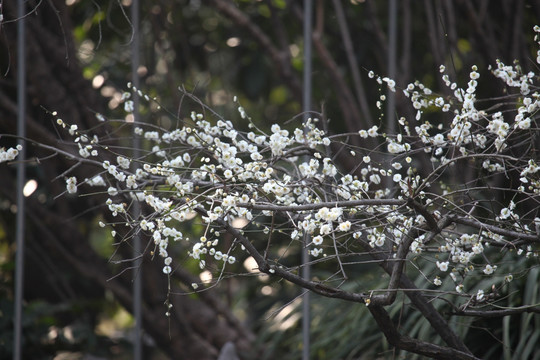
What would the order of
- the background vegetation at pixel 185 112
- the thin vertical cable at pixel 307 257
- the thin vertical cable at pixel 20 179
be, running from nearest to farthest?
the thin vertical cable at pixel 307 257 < the thin vertical cable at pixel 20 179 < the background vegetation at pixel 185 112

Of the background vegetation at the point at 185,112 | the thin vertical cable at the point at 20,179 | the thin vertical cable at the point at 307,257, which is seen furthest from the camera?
the background vegetation at the point at 185,112

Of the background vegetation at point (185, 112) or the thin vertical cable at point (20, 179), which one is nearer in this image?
the thin vertical cable at point (20, 179)

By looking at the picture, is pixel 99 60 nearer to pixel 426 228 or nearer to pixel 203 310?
pixel 203 310

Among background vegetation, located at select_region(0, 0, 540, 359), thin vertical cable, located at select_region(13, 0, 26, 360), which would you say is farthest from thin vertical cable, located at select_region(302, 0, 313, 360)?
thin vertical cable, located at select_region(13, 0, 26, 360)

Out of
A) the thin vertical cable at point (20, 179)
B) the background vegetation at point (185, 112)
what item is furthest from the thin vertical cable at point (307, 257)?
the thin vertical cable at point (20, 179)

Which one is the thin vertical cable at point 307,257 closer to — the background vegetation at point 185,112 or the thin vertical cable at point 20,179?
the background vegetation at point 185,112

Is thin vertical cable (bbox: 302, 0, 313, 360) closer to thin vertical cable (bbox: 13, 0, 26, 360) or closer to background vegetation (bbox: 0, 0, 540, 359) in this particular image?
background vegetation (bbox: 0, 0, 540, 359)

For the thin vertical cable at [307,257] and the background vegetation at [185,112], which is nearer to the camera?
the thin vertical cable at [307,257]

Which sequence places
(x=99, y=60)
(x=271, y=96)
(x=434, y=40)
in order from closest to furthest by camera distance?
(x=434, y=40)
(x=99, y=60)
(x=271, y=96)

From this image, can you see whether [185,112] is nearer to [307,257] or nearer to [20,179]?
[20,179]

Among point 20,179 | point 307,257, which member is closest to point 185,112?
point 20,179

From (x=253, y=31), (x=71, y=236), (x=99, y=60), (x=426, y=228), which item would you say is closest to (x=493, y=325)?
(x=426, y=228)

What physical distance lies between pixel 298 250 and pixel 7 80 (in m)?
1.63

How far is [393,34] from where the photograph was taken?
2.67m
